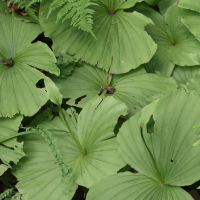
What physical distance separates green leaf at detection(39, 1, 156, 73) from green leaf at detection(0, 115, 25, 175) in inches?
23.6

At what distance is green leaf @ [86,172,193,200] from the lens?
1.07 meters

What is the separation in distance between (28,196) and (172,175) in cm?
83

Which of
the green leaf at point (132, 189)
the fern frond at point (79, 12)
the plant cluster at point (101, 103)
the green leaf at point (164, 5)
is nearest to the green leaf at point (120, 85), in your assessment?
the plant cluster at point (101, 103)

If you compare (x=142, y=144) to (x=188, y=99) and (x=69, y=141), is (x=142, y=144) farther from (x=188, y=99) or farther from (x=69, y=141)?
(x=69, y=141)

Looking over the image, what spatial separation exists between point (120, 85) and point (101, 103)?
308mm

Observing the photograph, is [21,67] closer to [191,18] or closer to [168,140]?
[168,140]

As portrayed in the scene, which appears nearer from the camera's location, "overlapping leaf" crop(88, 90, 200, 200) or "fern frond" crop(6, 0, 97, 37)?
"overlapping leaf" crop(88, 90, 200, 200)

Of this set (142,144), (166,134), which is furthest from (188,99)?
(142,144)

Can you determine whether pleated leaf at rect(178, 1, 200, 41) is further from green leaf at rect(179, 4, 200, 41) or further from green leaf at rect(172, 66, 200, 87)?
green leaf at rect(172, 66, 200, 87)

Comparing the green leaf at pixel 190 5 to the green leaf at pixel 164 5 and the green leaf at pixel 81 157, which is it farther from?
the green leaf at pixel 81 157

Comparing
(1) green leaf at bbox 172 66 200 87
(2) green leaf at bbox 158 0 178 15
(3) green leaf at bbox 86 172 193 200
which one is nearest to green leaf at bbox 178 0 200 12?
(2) green leaf at bbox 158 0 178 15

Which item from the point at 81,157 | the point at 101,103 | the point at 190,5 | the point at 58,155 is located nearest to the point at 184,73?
the point at 190,5

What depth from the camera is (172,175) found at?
1106 millimetres

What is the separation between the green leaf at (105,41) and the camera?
5.11 ft
